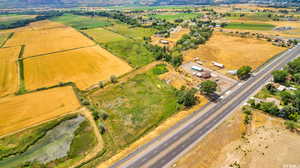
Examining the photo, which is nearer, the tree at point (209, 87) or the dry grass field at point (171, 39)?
the tree at point (209, 87)

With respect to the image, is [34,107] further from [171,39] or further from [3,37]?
[3,37]

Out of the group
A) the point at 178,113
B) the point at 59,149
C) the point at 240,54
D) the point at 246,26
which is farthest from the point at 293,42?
the point at 59,149

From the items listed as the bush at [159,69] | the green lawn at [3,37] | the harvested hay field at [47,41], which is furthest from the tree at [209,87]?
the green lawn at [3,37]

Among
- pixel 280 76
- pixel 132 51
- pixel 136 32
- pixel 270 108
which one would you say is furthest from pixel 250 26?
pixel 270 108

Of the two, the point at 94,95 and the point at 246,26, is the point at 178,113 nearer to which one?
the point at 94,95

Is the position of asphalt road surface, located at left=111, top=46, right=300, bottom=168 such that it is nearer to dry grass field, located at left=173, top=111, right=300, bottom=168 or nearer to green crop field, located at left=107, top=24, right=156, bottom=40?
dry grass field, located at left=173, top=111, right=300, bottom=168

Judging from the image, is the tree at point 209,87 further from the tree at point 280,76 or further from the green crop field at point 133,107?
the tree at point 280,76
